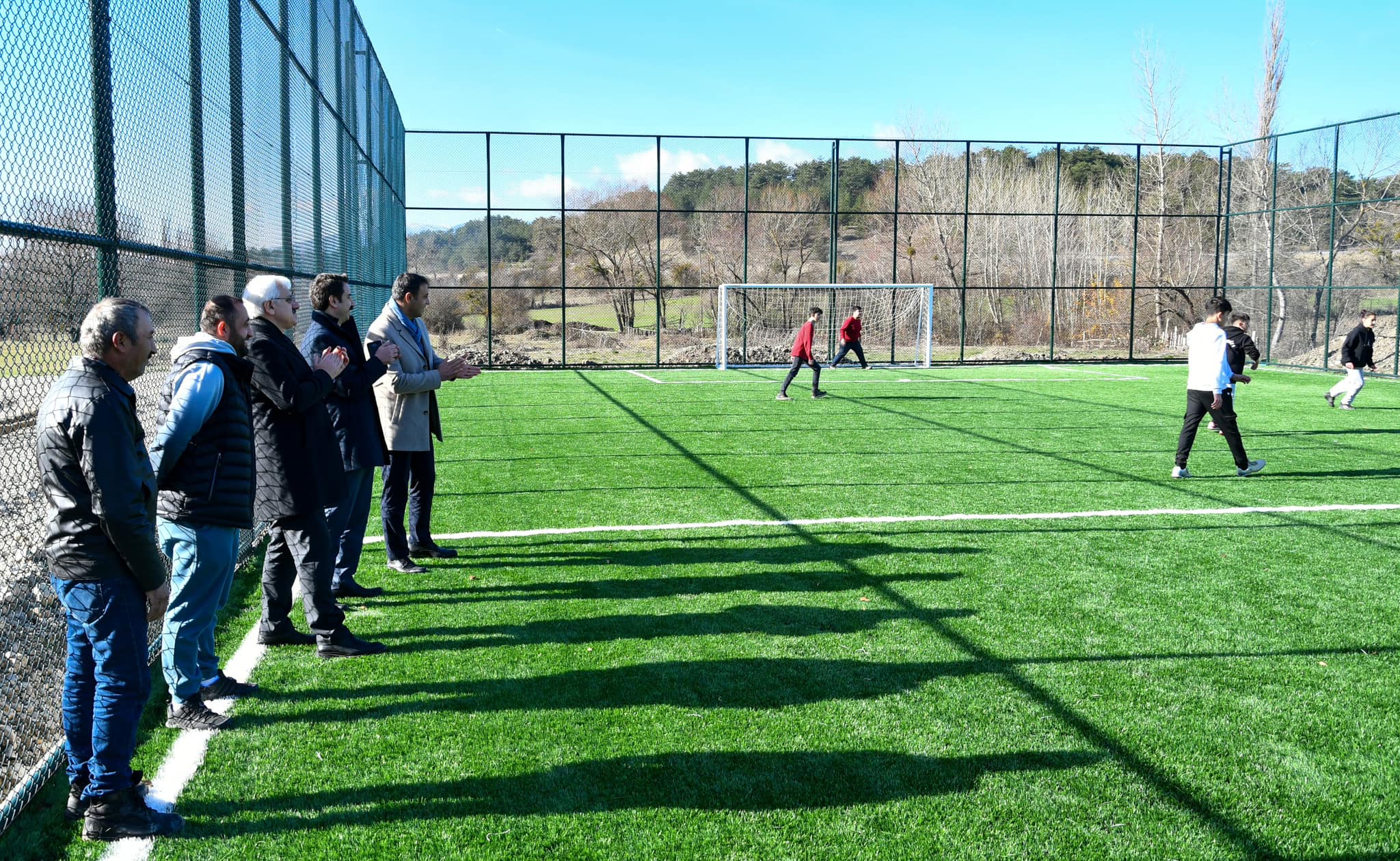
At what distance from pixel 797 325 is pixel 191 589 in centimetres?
2671

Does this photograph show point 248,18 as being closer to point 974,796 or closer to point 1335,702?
point 974,796

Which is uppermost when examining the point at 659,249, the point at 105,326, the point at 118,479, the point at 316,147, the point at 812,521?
the point at 659,249

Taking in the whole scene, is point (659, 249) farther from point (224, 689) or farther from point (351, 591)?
point (224, 689)

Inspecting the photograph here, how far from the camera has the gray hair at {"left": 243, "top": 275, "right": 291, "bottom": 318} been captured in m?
4.59

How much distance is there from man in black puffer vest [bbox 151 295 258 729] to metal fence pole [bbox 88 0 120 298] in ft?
2.95

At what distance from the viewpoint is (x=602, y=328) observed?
29812 mm

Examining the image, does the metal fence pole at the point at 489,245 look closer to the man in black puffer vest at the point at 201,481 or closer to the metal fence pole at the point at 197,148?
the metal fence pole at the point at 197,148

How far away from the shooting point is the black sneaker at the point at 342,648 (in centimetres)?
498

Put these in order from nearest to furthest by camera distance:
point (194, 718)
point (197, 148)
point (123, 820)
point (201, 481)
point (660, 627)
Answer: point (123, 820), point (201, 481), point (194, 718), point (660, 627), point (197, 148)

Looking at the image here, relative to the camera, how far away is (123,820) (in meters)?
3.25

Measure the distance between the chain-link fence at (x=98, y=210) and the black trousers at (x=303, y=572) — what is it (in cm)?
95

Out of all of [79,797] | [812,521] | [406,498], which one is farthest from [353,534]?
[812,521]

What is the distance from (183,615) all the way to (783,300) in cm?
2656

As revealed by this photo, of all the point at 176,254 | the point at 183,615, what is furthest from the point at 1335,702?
the point at 176,254
